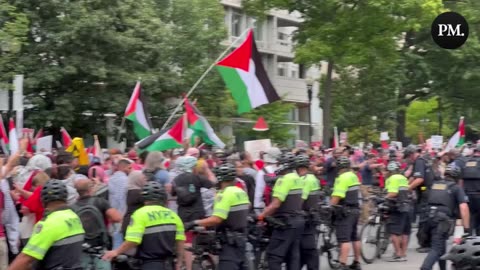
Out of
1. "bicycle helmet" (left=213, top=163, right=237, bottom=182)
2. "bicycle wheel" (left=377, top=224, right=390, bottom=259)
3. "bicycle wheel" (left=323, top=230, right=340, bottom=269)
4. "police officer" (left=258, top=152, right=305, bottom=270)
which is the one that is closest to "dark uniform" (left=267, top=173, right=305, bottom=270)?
"police officer" (left=258, top=152, right=305, bottom=270)

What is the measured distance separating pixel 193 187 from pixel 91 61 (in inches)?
714

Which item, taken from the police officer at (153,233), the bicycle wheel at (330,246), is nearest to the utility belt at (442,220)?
the bicycle wheel at (330,246)

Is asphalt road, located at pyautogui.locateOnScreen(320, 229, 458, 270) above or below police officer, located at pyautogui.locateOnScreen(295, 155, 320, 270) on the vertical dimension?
below

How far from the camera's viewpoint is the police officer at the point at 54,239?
7.03 m

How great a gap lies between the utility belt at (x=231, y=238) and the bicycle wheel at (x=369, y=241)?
5.48m

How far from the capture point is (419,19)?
128ft

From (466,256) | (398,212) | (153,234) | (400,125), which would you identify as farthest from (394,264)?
(400,125)

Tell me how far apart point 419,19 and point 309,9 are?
4.97m

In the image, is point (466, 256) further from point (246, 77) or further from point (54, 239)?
point (246, 77)

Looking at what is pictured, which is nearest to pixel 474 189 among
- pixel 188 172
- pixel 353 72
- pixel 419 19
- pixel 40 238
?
pixel 188 172

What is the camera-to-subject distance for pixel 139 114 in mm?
17875

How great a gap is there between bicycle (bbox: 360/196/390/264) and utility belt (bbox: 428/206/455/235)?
302cm

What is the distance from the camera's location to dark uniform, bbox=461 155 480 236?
15.9 metres

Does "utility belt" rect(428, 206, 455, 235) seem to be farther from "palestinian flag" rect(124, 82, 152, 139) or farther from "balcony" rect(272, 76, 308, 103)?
"balcony" rect(272, 76, 308, 103)
